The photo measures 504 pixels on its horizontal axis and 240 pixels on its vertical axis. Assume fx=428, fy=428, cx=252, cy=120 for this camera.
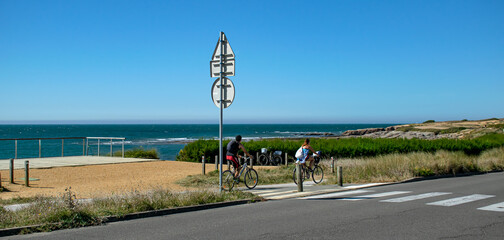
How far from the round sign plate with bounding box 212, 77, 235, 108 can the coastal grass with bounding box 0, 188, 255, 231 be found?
2413 millimetres

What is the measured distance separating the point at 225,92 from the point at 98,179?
7.72 m

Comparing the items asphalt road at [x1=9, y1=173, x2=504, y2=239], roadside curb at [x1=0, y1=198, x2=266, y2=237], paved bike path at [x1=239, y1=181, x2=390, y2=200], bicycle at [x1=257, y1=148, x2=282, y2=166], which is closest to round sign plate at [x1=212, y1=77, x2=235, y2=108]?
roadside curb at [x1=0, y1=198, x2=266, y2=237]

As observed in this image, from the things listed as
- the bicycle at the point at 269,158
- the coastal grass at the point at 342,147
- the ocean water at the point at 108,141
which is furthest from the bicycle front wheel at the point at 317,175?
the ocean water at the point at 108,141

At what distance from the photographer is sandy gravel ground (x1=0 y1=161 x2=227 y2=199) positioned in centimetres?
1305

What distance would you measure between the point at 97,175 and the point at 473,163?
1806 centimetres

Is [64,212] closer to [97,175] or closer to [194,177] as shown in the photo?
[194,177]

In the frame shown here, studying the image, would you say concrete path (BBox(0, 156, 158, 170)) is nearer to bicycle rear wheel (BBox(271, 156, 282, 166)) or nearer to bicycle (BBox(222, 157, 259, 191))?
bicycle rear wheel (BBox(271, 156, 282, 166))

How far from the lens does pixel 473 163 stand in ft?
71.3

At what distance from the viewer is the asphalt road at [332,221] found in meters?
7.04

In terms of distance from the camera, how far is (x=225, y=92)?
37.0 ft

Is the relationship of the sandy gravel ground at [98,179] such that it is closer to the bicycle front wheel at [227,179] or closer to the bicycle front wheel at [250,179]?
the bicycle front wheel at [227,179]

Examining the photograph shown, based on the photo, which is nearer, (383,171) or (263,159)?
(383,171)

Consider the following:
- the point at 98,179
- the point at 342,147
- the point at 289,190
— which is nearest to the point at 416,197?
the point at 289,190

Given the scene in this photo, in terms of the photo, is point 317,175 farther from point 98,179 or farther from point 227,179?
point 98,179
